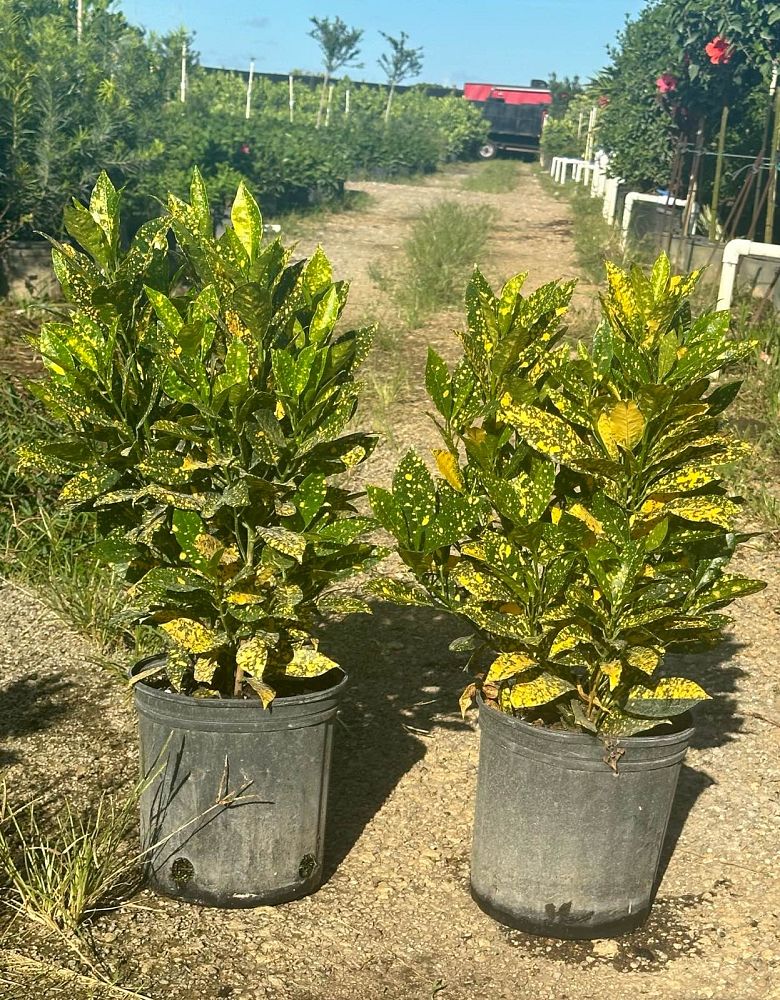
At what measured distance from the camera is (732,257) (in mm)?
7656

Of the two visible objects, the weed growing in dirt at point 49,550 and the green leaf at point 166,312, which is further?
the weed growing in dirt at point 49,550

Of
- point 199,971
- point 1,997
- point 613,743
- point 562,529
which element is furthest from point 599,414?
point 1,997

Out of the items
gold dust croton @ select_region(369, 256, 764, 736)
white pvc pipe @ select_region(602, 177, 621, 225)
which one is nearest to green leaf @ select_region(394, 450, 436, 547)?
gold dust croton @ select_region(369, 256, 764, 736)

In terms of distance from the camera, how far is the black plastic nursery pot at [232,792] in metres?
2.87

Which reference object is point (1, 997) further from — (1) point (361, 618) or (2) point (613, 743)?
(1) point (361, 618)

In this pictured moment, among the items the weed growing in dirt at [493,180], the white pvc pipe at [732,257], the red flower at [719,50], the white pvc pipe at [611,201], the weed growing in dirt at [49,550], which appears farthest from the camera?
the weed growing in dirt at [493,180]

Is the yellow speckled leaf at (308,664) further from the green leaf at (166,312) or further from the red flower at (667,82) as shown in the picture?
the red flower at (667,82)

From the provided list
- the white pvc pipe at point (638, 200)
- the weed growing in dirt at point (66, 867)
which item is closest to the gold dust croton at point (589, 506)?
the weed growing in dirt at point (66, 867)

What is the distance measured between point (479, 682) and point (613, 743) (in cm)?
47

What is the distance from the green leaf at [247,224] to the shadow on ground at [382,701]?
5.36ft

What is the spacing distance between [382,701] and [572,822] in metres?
1.47

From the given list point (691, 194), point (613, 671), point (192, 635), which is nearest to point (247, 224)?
point (192, 635)

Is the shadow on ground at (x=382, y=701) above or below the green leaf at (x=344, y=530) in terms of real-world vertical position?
below

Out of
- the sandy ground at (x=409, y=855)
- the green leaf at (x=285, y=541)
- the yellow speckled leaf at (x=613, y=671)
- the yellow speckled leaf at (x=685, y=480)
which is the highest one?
the yellow speckled leaf at (x=685, y=480)
